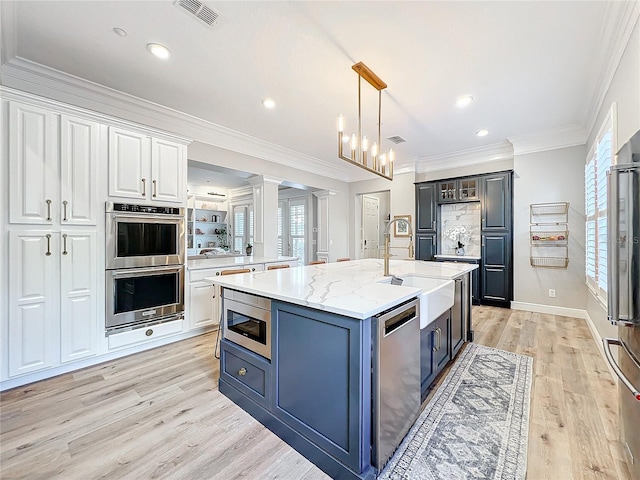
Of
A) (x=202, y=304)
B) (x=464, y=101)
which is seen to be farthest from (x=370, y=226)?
(x=202, y=304)

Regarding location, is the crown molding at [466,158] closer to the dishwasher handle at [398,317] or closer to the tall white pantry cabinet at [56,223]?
the dishwasher handle at [398,317]

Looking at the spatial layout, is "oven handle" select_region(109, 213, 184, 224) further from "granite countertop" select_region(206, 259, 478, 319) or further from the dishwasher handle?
the dishwasher handle

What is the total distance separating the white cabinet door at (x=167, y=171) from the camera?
2.92 metres

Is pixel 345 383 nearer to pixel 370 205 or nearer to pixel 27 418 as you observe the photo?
pixel 27 418

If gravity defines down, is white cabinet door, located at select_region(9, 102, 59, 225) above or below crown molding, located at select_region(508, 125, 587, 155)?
below

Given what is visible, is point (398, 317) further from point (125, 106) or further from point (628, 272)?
point (125, 106)

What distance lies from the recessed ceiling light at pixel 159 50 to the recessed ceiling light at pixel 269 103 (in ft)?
3.55

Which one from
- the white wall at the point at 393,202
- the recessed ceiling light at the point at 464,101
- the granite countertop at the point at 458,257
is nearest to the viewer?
the recessed ceiling light at the point at 464,101

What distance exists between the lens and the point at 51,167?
7.61ft

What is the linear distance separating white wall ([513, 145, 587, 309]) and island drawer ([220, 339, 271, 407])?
15.0 ft

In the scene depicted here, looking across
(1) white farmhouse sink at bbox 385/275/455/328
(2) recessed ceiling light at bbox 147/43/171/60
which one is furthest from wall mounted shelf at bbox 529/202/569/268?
(2) recessed ceiling light at bbox 147/43/171/60

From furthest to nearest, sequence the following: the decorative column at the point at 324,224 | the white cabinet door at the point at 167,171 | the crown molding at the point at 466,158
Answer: the decorative column at the point at 324,224 → the crown molding at the point at 466,158 → the white cabinet door at the point at 167,171

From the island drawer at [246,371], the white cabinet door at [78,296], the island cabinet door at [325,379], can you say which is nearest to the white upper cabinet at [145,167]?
the white cabinet door at [78,296]

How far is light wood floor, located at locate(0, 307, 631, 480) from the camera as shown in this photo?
1467 millimetres
